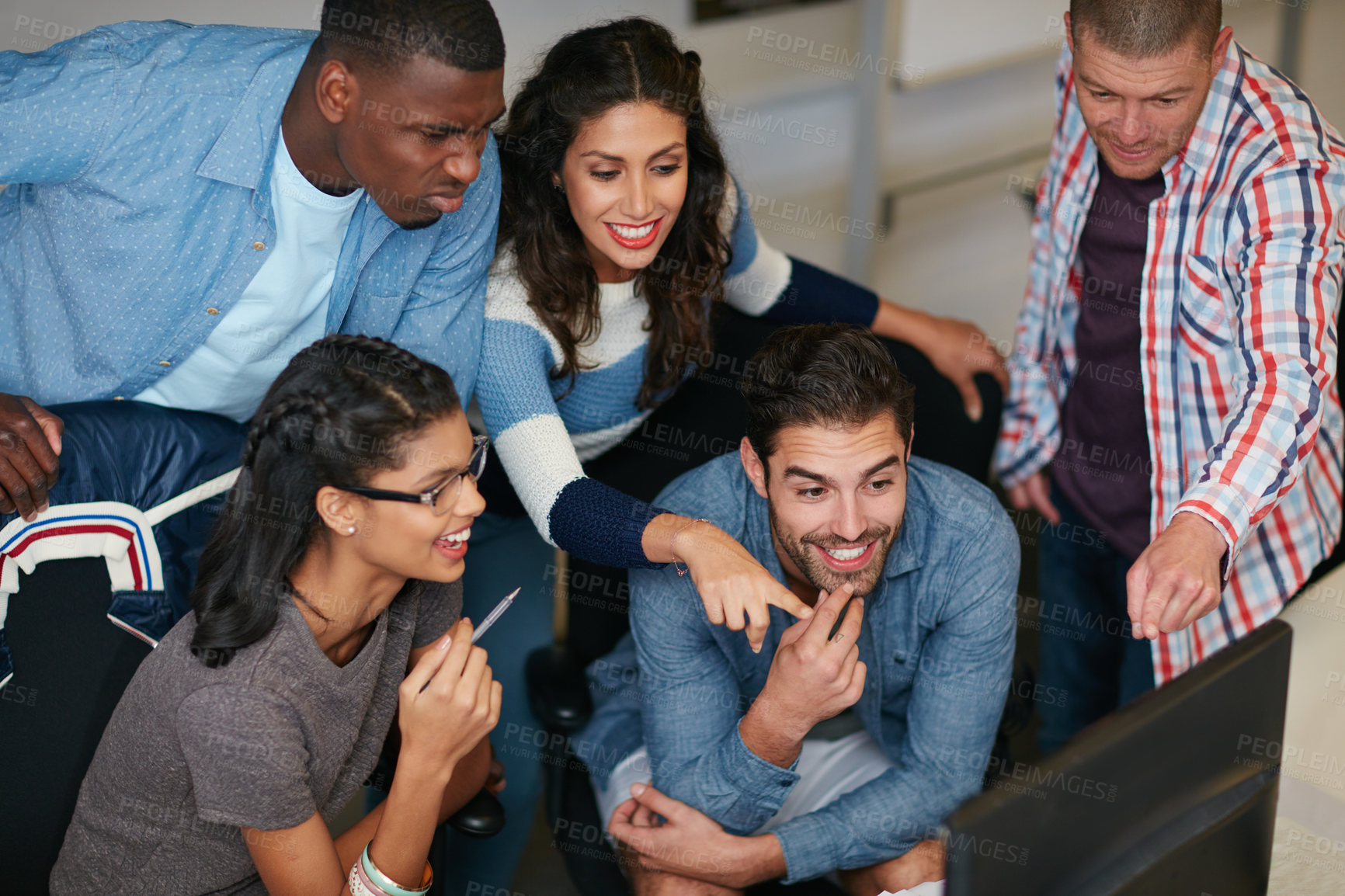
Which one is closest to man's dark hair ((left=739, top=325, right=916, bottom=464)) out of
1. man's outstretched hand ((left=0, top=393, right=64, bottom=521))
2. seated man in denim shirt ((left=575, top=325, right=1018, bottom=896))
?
seated man in denim shirt ((left=575, top=325, right=1018, bottom=896))

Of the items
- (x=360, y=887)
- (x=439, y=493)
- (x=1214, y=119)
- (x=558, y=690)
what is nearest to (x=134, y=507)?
(x=439, y=493)

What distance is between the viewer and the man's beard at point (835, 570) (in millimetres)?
1636

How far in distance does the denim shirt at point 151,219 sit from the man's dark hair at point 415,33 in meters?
0.13

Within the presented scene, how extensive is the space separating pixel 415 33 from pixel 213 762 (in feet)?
2.70

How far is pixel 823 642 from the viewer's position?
1.53 meters

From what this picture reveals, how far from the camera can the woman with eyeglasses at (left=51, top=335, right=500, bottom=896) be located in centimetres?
135

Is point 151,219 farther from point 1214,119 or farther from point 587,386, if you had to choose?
point 1214,119

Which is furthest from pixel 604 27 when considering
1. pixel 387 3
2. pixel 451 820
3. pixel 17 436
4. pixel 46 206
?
pixel 451 820

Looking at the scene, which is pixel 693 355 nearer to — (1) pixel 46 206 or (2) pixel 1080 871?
(1) pixel 46 206

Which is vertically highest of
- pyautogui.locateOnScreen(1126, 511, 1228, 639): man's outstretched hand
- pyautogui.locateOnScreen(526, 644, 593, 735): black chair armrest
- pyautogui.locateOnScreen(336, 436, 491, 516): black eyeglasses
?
pyautogui.locateOnScreen(336, 436, 491, 516): black eyeglasses

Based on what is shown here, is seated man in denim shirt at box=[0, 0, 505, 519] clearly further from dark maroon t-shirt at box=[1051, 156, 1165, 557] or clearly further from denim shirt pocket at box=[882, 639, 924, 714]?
dark maroon t-shirt at box=[1051, 156, 1165, 557]

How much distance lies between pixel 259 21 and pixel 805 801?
5.90 ft

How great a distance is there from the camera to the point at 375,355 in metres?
1.44

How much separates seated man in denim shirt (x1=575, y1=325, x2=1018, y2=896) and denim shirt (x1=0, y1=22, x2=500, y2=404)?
1.55ft
